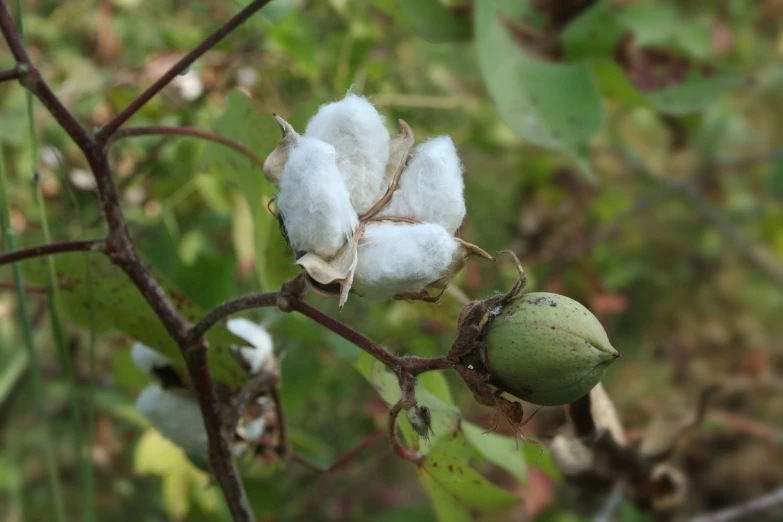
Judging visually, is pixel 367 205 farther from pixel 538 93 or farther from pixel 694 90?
pixel 694 90

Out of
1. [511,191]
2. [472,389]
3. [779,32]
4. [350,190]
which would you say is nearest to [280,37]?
[350,190]

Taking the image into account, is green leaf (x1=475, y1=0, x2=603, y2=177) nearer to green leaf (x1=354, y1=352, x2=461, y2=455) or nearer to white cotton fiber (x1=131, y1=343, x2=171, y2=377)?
green leaf (x1=354, y1=352, x2=461, y2=455)

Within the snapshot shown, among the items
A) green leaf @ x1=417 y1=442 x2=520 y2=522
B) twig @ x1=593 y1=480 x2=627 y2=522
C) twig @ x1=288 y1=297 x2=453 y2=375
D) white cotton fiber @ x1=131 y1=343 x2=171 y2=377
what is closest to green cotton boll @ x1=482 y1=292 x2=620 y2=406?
twig @ x1=288 y1=297 x2=453 y2=375

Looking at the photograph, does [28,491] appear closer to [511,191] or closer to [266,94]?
[266,94]

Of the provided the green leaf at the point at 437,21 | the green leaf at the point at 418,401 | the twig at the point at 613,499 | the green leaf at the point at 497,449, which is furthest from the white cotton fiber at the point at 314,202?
the twig at the point at 613,499

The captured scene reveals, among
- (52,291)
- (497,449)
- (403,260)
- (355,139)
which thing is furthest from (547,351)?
(52,291)

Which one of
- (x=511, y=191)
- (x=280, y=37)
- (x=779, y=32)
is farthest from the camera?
(x=779, y=32)

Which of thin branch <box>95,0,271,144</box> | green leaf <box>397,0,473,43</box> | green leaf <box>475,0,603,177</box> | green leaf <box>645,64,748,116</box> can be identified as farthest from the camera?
green leaf <box>645,64,748,116</box>
